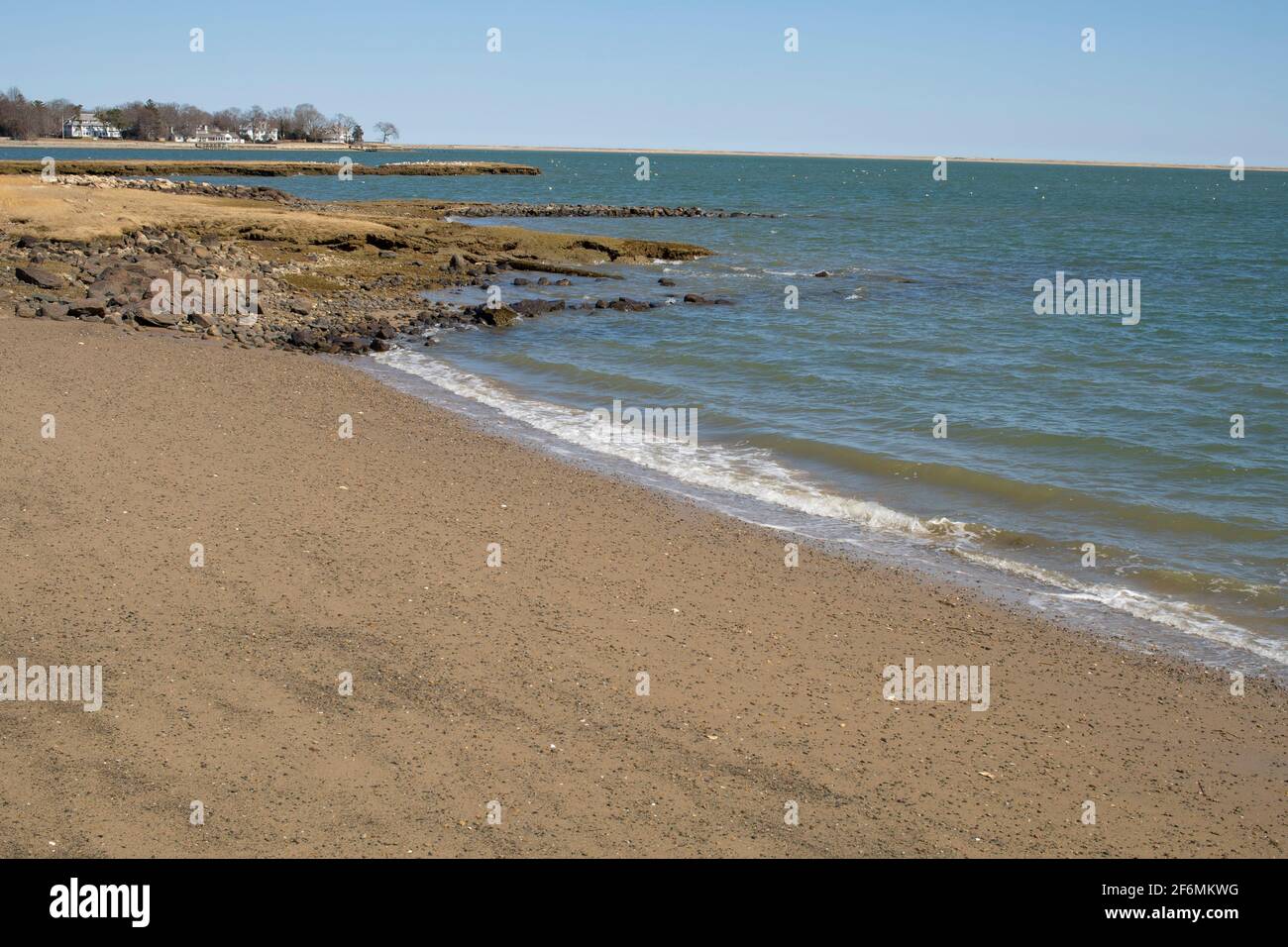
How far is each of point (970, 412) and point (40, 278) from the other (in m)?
21.1

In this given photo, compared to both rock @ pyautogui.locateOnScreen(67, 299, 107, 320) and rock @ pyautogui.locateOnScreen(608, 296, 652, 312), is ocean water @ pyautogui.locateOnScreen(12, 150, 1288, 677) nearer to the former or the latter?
rock @ pyautogui.locateOnScreen(608, 296, 652, 312)

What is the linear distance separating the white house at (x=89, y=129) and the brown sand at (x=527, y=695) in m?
203

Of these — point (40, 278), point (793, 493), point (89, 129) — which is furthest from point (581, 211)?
point (89, 129)

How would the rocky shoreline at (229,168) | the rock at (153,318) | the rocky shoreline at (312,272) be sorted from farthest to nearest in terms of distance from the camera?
1. the rocky shoreline at (229,168)
2. the rocky shoreline at (312,272)
3. the rock at (153,318)

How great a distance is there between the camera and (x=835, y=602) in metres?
10.4

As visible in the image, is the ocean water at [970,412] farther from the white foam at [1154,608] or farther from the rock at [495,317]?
the rock at [495,317]

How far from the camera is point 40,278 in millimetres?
26000

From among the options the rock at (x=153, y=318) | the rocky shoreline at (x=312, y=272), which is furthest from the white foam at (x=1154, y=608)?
the rock at (x=153, y=318)

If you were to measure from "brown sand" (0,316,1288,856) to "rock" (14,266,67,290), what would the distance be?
14880 mm

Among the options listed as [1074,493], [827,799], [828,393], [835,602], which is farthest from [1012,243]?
[827,799]

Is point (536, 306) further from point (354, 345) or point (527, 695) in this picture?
point (527, 695)

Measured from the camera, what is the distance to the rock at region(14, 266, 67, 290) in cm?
2598

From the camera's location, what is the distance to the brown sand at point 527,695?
652 centimetres
